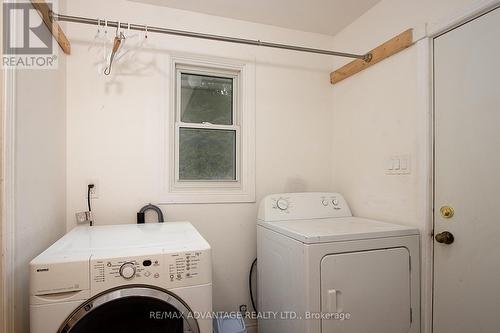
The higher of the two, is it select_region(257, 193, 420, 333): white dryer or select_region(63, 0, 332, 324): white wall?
select_region(63, 0, 332, 324): white wall

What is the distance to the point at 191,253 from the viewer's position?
1.10 metres

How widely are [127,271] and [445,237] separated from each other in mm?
1590

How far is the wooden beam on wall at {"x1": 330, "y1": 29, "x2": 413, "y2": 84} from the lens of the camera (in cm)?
166

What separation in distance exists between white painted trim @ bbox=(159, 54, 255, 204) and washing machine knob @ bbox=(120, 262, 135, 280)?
89 cm

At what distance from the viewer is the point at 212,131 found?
2127mm

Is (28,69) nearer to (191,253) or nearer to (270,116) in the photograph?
(191,253)

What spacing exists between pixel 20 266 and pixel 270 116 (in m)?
1.78

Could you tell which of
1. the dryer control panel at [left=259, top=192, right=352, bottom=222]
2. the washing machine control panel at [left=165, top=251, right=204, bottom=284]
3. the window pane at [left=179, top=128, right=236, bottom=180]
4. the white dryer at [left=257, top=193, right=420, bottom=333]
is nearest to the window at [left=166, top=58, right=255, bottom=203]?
the window pane at [left=179, top=128, right=236, bottom=180]

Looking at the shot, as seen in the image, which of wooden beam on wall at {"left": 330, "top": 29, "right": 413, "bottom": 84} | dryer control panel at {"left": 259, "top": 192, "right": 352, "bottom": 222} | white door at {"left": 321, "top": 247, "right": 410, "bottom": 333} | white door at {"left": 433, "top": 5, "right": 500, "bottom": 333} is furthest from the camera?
dryer control panel at {"left": 259, "top": 192, "right": 352, "bottom": 222}

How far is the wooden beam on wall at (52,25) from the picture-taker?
50.9 inches

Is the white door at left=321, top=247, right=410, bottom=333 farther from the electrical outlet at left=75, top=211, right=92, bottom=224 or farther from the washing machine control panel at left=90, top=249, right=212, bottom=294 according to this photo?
the electrical outlet at left=75, top=211, right=92, bottom=224

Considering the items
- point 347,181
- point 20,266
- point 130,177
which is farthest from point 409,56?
point 20,266

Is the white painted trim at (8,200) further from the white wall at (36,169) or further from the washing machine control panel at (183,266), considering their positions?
the washing machine control panel at (183,266)

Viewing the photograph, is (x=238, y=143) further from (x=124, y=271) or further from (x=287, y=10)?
(x=124, y=271)
